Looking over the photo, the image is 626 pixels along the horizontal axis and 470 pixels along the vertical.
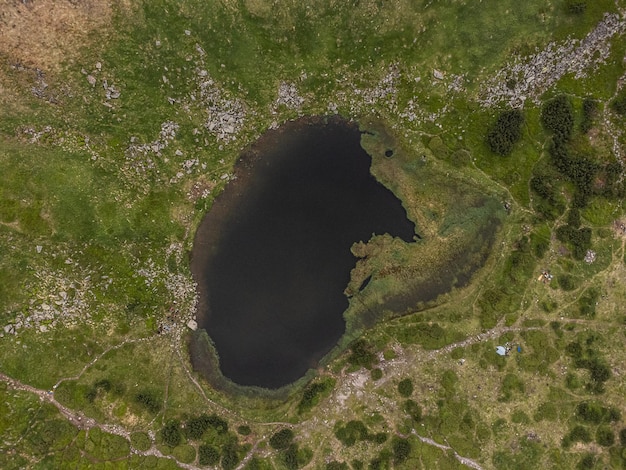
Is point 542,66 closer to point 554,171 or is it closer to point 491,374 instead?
point 554,171

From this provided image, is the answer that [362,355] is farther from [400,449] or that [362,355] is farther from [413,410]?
[400,449]

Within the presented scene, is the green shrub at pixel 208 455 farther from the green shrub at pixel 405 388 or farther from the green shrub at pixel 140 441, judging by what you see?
the green shrub at pixel 405 388

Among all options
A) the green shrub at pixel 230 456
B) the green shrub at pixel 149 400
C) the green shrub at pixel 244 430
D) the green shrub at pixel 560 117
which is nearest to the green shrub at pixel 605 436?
the green shrub at pixel 560 117

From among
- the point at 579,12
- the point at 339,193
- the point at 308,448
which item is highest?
the point at 579,12

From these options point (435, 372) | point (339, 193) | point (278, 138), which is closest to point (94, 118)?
point (278, 138)

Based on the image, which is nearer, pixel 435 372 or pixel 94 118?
pixel 94 118
